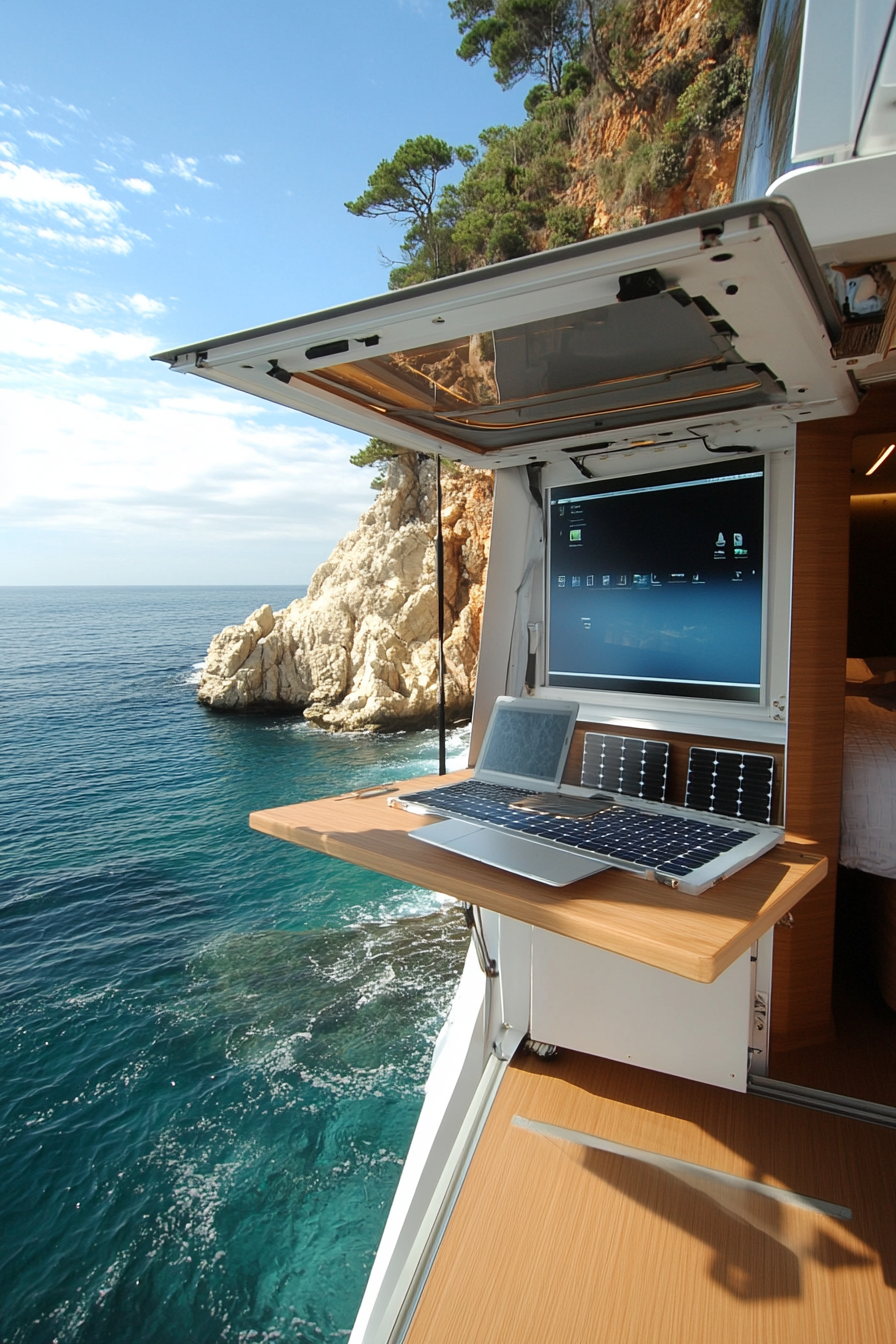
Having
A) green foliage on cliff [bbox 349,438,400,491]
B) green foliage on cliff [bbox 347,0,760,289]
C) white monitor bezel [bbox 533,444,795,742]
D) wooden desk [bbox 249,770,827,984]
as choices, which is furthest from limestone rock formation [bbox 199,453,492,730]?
wooden desk [bbox 249,770,827,984]

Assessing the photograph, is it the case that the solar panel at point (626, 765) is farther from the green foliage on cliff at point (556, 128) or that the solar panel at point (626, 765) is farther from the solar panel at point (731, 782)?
the green foliage on cliff at point (556, 128)

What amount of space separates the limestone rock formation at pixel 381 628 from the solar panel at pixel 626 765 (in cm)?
1411

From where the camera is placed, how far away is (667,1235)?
Result: 1.39 metres

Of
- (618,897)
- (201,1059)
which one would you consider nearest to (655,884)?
(618,897)

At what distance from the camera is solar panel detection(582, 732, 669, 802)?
1850 millimetres

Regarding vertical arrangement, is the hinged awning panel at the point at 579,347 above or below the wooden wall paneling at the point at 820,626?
above

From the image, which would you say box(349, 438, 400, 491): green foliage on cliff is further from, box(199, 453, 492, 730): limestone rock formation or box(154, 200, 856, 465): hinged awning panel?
box(154, 200, 856, 465): hinged awning panel

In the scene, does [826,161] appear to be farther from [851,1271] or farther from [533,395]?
[851,1271]

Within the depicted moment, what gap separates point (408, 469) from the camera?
19562mm

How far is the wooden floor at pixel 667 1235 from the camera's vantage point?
1.24m

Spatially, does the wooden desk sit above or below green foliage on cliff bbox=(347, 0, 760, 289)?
below

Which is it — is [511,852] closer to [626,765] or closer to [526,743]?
[526,743]

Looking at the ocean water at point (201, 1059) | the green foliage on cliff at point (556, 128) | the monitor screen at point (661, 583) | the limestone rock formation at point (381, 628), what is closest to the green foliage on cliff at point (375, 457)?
the limestone rock formation at point (381, 628)

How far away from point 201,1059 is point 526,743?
6.60 meters
